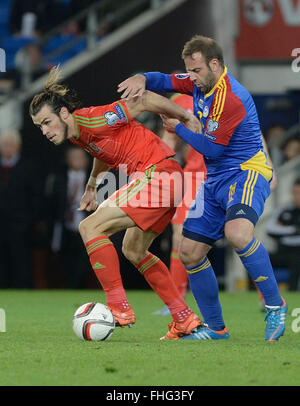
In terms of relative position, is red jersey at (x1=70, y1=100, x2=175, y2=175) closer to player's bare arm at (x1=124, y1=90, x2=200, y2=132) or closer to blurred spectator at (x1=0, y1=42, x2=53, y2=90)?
player's bare arm at (x1=124, y1=90, x2=200, y2=132)

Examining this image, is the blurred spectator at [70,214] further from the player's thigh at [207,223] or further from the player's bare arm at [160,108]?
the player's thigh at [207,223]

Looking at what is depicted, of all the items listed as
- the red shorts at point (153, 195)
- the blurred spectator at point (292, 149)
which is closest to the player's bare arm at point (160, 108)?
the red shorts at point (153, 195)

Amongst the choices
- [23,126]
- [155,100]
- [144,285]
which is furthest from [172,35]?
[155,100]

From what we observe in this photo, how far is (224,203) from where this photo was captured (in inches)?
265

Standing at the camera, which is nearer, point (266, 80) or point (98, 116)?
point (98, 116)

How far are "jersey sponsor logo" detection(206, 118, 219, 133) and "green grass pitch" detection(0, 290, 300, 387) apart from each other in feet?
4.93

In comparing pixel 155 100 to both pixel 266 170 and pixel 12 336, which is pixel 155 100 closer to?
pixel 266 170

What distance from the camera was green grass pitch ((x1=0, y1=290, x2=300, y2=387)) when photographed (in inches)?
197

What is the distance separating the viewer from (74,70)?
1442 cm

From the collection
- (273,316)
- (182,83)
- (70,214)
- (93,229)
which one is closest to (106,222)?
(93,229)

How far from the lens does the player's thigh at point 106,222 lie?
22.2 ft

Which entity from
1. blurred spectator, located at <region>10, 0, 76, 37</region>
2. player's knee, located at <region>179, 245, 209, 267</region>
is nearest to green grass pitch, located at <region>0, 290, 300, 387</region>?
player's knee, located at <region>179, 245, 209, 267</region>

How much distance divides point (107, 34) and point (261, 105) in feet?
9.42
